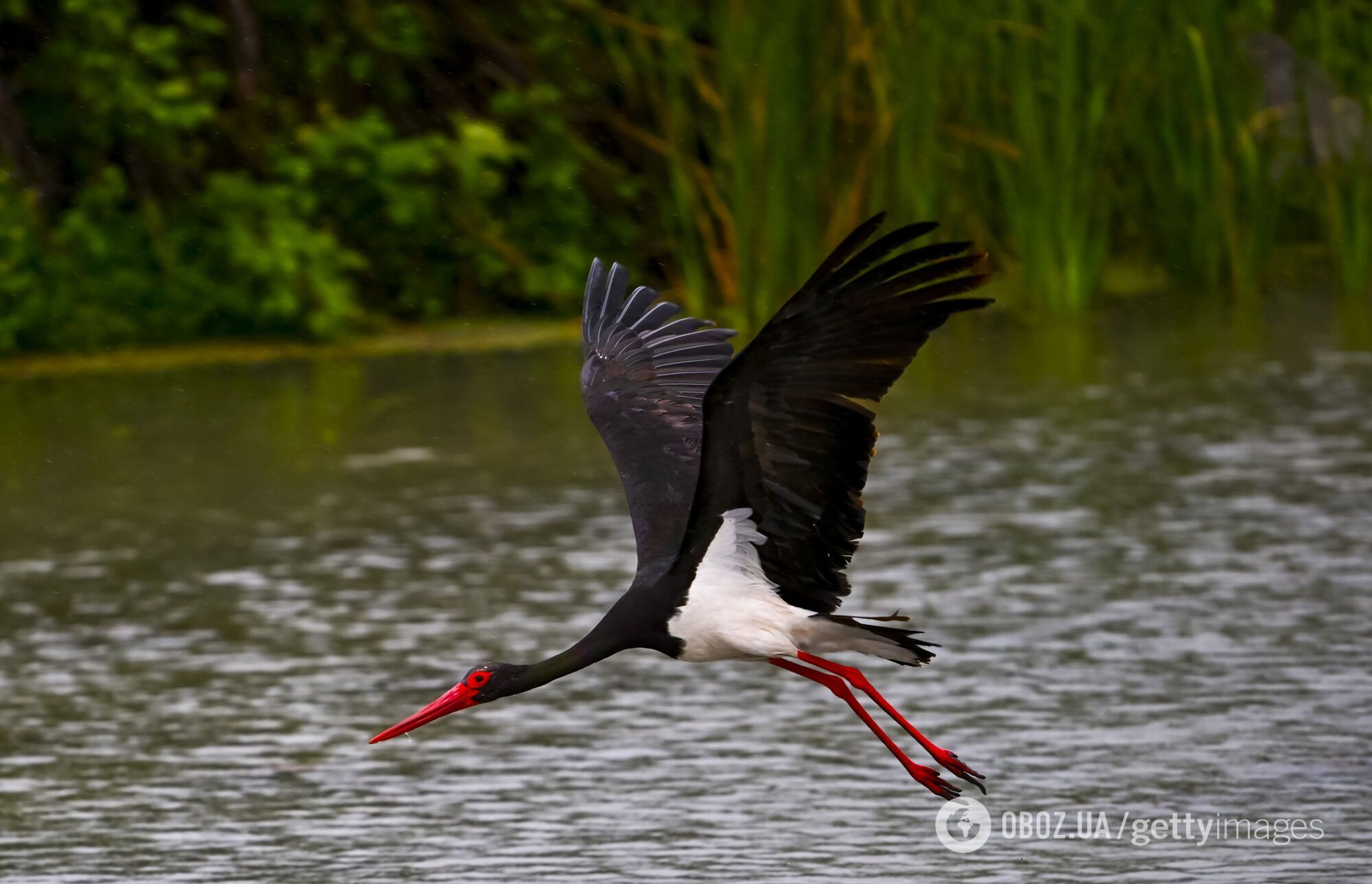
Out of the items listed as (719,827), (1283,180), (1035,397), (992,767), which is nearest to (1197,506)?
(1035,397)

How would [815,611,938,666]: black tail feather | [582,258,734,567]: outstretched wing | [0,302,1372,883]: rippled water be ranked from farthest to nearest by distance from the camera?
[0,302,1372,883]: rippled water, [582,258,734,567]: outstretched wing, [815,611,938,666]: black tail feather

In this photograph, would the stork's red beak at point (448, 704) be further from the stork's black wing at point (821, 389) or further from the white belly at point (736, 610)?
the stork's black wing at point (821, 389)

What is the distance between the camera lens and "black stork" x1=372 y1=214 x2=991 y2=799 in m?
4.96

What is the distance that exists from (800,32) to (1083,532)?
197 inches

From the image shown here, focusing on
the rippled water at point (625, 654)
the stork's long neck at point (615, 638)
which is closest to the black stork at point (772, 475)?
the stork's long neck at point (615, 638)

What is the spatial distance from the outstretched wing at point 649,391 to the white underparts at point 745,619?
1.04 feet

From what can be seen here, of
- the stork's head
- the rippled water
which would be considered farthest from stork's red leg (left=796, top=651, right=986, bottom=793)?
the rippled water

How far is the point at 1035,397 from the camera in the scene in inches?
520

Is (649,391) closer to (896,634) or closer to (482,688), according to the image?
(482,688)

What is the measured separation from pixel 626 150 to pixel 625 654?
8.35 meters

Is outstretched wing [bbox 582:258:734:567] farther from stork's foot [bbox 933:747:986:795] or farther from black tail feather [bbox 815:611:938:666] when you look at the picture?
stork's foot [bbox 933:747:986:795]

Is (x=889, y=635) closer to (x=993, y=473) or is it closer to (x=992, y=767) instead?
(x=992, y=767)

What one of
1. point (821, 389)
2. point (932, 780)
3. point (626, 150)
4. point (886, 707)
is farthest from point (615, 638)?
point (626, 150)

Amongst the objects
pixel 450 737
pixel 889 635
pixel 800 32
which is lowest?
pixel 450 737
